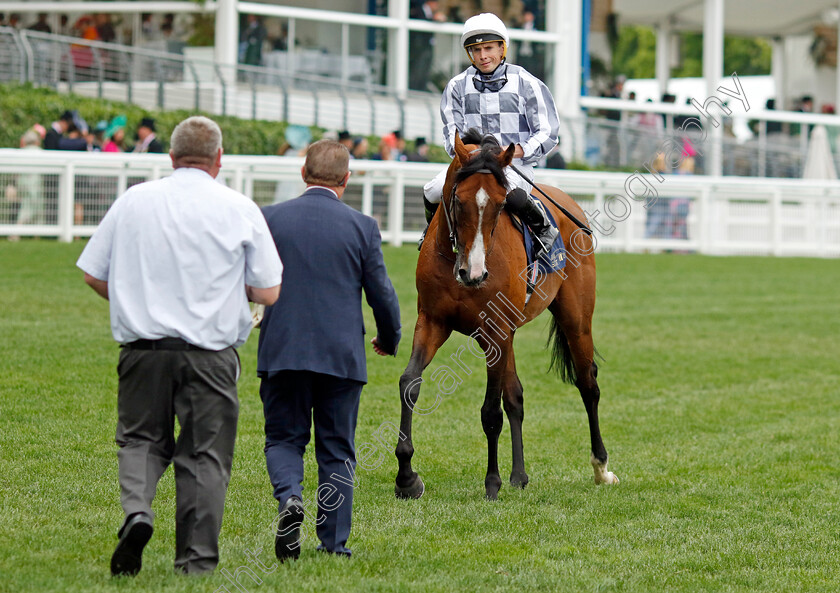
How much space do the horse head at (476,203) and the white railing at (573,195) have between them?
4392 millimetres

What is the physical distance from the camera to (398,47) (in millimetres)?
27281

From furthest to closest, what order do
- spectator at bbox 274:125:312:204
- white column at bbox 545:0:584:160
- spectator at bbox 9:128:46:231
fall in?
white column at bbox 545:0:584:160 < spectator at bbox 274:125:312:204 < spectator at bbox 9:128:46:231

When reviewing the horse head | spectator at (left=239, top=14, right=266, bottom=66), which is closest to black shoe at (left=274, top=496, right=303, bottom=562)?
the horse head

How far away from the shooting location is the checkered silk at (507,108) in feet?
20.4

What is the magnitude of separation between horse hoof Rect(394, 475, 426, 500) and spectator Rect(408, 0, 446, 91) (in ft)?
75.4

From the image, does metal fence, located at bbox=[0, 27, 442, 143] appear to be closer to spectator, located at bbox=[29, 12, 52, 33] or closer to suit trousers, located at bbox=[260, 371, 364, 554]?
spectator, located at bbox=[29, 12, 52, 33]

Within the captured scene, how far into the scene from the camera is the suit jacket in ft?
14.0

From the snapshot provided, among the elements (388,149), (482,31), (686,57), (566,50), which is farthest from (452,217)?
(686,57)

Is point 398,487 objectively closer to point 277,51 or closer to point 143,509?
point 143,509

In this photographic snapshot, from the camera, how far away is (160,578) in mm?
3979

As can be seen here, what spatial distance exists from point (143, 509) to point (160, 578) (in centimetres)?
29

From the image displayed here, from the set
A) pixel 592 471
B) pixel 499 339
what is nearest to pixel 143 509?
pixel 499 339

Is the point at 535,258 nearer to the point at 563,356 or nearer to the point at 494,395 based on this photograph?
the point at 494,395

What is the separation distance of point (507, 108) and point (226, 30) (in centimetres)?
1949
